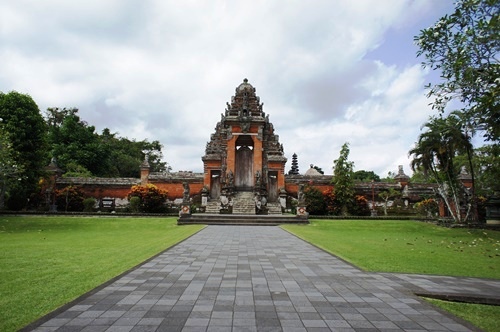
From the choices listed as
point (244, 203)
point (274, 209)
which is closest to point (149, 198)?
point (244, 203)

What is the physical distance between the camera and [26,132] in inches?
826

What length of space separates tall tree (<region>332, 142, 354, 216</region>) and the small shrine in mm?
4476

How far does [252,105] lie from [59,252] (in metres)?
22.5

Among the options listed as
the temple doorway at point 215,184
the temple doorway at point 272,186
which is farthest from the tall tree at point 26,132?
the temple doorway at point 272,186

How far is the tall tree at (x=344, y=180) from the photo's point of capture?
2656cm

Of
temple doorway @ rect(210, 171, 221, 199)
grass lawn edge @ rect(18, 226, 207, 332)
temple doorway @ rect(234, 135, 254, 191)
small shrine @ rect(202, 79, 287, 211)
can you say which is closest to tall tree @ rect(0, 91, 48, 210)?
small shrine @ rect(202, 79, 287, 211)

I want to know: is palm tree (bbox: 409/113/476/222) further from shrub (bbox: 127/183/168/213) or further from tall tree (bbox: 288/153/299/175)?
tall tree (bbox: 288/153/299/175)

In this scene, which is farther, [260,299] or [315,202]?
[315,202]

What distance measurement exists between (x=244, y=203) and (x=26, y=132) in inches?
596

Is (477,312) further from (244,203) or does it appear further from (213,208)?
(213,208)

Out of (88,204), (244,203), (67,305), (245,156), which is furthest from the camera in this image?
(245,156)

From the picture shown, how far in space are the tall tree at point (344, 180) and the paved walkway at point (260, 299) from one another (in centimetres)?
1985

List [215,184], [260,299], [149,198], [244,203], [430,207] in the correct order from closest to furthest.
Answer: [260,299] → [244,203] → [149,198] → [430,207] → [215,184]

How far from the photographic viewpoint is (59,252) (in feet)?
27.5
